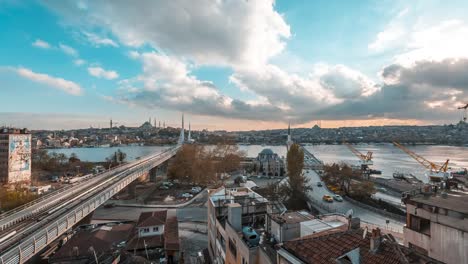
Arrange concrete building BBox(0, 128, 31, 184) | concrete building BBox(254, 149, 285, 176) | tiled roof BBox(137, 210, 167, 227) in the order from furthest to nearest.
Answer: concrete building BBox(254, 149, 285, 176) < concrete building BBox(0, 128, 31, 184) < tiled roof BBox(137, 210, 167, 227)

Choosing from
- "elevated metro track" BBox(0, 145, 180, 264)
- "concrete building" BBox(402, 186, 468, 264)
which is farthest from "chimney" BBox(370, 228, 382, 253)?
"elevated metro track" BBox(0, 145, 180, 264)

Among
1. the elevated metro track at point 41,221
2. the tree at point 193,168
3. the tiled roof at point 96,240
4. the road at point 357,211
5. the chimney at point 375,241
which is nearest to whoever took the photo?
the chimney at point 375,241

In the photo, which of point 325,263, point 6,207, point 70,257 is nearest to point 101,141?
point 6,207

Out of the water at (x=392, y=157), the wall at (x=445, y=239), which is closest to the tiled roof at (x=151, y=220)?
the wall at (x=445, y=239)

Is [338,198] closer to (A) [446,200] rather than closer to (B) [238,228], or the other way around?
(A) [446,200]

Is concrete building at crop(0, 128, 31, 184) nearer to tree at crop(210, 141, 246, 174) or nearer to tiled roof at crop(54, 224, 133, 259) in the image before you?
tree at crop(210, 141, 246, 174)

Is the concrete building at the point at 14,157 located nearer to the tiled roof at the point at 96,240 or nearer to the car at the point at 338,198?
the tiled roof at the point at 96,240

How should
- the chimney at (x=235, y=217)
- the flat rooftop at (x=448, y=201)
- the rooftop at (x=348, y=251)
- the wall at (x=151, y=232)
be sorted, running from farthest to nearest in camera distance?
the wall at (x=151, y=232), the chimney at (x=235, y=217), the flat rooftop at (x=448, y=201), the rooftop at (x=348, y=251)

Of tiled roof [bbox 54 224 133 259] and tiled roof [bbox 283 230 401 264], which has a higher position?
tiled roof [bbox 283 230 401 264]
